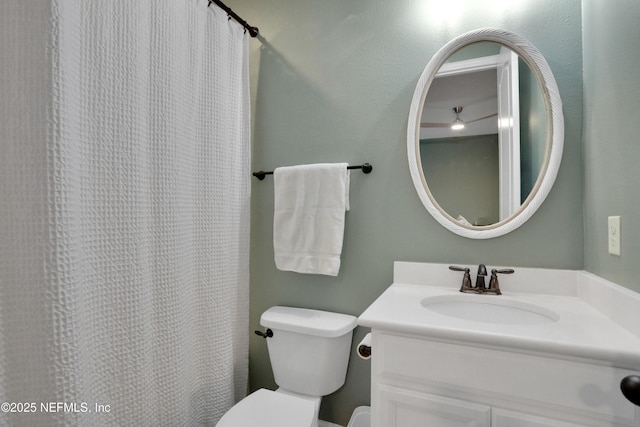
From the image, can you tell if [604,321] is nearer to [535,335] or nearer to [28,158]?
[535,335]

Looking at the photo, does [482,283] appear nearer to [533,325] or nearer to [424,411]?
[533,325]

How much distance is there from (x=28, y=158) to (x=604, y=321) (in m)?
1.60

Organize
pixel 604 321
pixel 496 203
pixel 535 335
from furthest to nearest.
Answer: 1. pixel 496 203
2. pixel 604 321
3. pixel 535 335

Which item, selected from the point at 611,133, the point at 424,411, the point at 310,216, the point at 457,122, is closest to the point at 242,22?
the point at 310,216

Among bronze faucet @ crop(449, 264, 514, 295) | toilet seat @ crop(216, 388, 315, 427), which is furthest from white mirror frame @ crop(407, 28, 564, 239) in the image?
toilet seat @ crop(216, 388, 315, 427)

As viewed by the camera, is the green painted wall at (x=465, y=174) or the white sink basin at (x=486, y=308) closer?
the white sink basin at (x=486, y=308)

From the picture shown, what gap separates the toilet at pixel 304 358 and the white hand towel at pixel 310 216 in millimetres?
222

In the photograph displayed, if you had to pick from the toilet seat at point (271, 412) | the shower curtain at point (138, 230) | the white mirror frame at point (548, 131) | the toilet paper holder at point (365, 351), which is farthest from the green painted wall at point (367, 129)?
the toilet paper holder at point (365, 351)

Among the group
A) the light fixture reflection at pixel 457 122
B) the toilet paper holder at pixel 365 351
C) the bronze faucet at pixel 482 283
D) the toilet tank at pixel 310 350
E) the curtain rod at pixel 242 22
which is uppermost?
the curtain rod at pixel 242 22

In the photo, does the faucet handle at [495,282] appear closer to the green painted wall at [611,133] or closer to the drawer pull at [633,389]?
the green painted wall at [611,133]

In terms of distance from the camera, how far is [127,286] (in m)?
1.04

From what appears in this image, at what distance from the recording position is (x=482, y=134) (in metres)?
1.27

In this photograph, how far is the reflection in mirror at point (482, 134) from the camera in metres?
1.22

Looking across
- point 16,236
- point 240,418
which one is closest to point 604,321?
point 240,418
